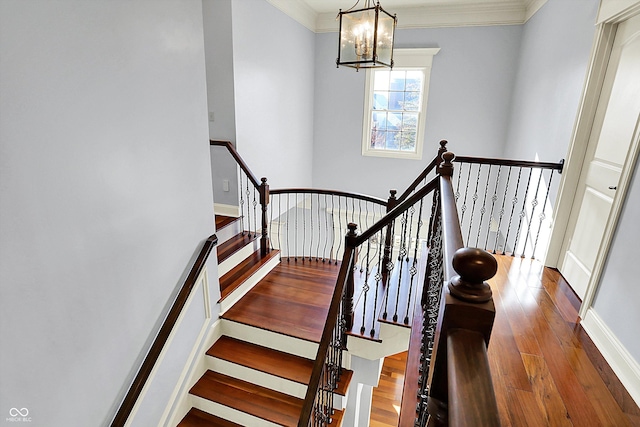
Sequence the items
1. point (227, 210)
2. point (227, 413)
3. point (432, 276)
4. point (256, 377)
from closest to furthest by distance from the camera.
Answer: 1. point (432, 276)
2. point (227, 413)
3. point (256, 377)
4. point (227, 210)

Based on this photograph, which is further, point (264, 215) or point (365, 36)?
point (264, 215)

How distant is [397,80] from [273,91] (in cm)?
202

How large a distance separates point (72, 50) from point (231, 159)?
7.67 ft

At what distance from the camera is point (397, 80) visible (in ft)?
17.2

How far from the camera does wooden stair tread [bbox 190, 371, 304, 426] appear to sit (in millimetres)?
2596

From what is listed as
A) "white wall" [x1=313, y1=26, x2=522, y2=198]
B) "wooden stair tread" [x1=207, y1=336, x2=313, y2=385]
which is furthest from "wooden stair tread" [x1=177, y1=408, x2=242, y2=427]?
"white wall" [x1=313, y1=26, x2=522, y2=198]

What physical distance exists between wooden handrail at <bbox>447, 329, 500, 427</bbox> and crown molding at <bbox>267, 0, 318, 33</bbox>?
4.46 meters

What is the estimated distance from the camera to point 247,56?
12.5 feet

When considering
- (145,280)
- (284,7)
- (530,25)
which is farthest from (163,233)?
(530,25)

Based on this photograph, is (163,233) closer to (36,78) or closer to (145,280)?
(145,280)

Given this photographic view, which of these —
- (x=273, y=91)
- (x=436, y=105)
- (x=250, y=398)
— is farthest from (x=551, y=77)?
(x=250, y=398)

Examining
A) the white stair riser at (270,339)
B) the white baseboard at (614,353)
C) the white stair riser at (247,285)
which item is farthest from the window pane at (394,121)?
the white baseboard at (614,353)

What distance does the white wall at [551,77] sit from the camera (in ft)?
8.79

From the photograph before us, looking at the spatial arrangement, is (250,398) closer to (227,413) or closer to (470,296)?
(227,413)
